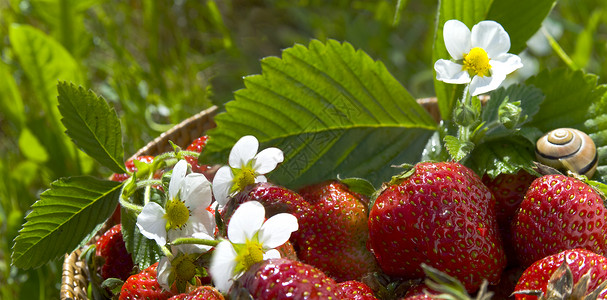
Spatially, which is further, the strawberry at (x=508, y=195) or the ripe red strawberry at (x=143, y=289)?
the strawberry at (x=508, y=195)

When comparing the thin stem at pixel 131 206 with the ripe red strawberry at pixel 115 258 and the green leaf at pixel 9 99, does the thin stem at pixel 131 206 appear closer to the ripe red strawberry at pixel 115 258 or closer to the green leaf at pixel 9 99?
the ripe red strawberry at pixel 115 258

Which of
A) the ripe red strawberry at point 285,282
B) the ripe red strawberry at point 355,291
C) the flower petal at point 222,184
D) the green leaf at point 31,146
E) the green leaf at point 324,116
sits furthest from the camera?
the green leaf at point 31,146

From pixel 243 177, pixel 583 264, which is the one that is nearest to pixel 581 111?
pixel 583 264

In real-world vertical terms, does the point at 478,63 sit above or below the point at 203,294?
above

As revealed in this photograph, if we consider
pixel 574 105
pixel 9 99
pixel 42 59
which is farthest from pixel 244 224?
pixel 9 99

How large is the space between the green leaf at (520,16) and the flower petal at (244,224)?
2.29ft

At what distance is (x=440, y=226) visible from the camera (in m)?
0.90

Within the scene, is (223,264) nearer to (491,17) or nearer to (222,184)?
(222,184)

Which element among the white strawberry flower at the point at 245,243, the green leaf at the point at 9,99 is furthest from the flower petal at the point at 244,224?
the green leaf at the point at 9,99

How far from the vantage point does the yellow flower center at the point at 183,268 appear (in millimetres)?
884

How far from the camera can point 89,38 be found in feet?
6.08

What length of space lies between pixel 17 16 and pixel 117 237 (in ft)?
3.96

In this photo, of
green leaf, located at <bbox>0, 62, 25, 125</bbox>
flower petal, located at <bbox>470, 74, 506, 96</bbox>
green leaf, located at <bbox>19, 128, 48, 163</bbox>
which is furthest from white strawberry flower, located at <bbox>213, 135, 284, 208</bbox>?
green leaf, located at <bbox>0, 62, 25, 125</bbox>

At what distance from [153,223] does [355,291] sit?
0.30m
